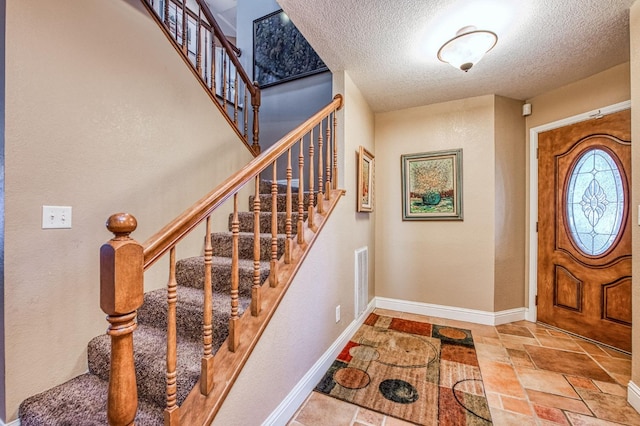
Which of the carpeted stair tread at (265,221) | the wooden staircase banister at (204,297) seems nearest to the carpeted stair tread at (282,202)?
the carpeted stair tread at (265,221)

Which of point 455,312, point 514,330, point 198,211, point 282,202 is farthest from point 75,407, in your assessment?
point 514,330

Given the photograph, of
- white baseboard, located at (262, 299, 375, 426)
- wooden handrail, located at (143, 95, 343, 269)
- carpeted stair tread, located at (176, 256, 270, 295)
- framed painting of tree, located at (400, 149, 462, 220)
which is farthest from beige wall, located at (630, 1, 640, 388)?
carpeted stair tread, located at (176, 256, 270, 295)

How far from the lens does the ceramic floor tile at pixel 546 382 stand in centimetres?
182

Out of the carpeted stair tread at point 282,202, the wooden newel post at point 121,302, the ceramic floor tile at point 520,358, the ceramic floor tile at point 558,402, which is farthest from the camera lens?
the carpeted stair tread at point 282,202

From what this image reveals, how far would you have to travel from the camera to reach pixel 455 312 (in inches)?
119

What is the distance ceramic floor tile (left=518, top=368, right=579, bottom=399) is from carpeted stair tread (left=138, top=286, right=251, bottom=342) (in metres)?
2.00

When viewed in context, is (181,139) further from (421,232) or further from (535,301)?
(535,301)

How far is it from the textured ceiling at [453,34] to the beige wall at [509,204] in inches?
13.0

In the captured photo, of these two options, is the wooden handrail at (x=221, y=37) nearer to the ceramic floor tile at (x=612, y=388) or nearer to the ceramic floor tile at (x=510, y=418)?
the ceramic floor tile at (x=510, y=418)

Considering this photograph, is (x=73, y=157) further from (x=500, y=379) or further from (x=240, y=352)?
(x=500, y=379)

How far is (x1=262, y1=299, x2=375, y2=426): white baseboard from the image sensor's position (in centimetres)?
150

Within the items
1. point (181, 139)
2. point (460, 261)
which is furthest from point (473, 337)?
point (181, 139)

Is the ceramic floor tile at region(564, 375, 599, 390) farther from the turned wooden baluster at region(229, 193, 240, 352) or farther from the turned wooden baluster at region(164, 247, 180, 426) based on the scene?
the turned wooden baluster at region(164, 247, 180, 426)

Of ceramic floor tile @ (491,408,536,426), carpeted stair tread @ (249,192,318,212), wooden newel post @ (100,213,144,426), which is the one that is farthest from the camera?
carpeted stair tread @ (249,192,318,212)
